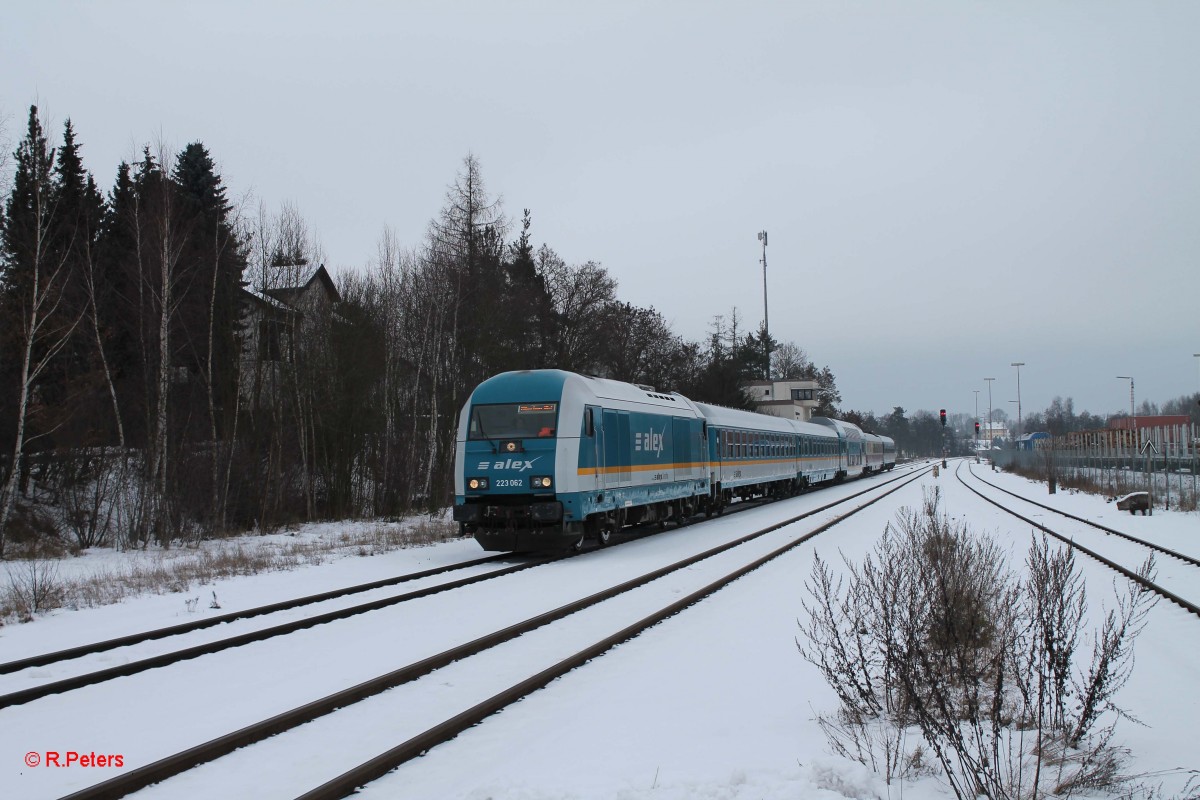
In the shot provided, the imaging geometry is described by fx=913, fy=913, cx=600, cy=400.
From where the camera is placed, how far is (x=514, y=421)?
16.6 m

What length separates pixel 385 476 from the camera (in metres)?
28.2

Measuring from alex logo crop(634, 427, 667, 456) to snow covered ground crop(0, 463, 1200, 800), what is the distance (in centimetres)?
750

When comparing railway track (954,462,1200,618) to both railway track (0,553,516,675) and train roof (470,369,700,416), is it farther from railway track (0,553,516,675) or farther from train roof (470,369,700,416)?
railway track (0,553,516,675)

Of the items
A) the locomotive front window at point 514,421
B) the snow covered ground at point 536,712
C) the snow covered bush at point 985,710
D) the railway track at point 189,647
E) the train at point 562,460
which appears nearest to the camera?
the snow covered bush at point 985,710

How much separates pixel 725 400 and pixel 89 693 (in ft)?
193

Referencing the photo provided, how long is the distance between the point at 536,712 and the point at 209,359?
832 inches

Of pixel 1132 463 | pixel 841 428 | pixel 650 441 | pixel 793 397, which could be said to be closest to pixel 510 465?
pixel 650 441

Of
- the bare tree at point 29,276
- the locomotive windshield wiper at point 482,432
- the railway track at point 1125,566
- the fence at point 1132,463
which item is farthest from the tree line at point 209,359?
the fence at point 1132,463

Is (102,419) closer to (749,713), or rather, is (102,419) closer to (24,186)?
(24,186)

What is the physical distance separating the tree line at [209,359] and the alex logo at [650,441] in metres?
10.4

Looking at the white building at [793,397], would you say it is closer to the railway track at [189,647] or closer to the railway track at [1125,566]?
the railway track at [1125,566]

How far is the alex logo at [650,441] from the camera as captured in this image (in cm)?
1916

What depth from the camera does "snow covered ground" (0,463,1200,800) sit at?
5070 mm

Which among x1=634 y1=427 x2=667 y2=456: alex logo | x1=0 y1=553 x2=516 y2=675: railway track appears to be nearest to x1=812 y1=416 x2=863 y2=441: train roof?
x1=634 y1=427 x2=667 y2=456: alex logo
